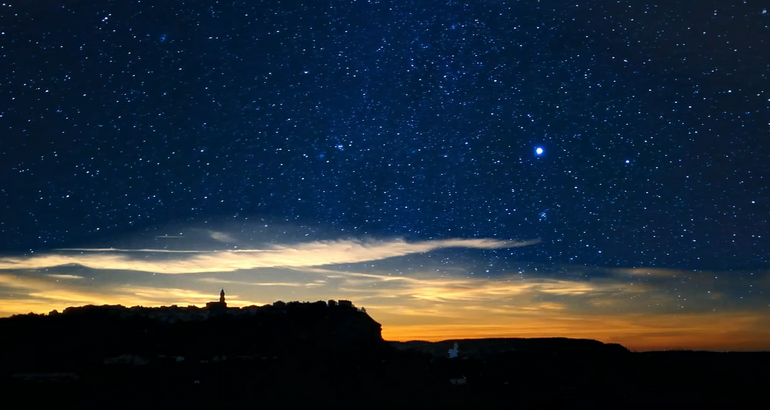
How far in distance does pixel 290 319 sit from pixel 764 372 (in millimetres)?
35586

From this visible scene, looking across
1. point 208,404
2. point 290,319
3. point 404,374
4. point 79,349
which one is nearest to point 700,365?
point 404,374

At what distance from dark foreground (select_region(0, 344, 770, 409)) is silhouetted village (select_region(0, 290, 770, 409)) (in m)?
0.09

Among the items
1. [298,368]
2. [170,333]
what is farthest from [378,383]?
[170,333]

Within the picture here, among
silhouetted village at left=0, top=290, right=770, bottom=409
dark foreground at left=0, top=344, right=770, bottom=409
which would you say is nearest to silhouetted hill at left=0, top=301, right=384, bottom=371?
silhouetted village at left=0, top=290, right=770, bottom=409

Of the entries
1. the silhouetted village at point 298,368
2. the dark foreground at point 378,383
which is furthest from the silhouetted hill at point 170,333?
the dark foreground at point 378,383

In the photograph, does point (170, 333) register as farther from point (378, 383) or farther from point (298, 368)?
point (378, 383)

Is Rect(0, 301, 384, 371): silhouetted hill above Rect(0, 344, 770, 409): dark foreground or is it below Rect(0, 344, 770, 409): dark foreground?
above

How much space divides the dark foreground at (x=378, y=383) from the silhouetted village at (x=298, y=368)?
0.28ft

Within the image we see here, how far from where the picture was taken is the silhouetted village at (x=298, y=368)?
86.2 ft

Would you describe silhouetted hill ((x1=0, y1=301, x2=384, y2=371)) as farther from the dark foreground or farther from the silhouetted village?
the dark foreground

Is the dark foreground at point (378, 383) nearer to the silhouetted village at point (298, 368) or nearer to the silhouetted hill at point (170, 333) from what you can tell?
the silhouetted village at point (298, 368)

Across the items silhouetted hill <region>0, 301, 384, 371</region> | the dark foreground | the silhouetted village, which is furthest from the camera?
silhouetted hill <region>0, 301, 384, 371</region>

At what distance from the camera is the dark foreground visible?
82.3ft

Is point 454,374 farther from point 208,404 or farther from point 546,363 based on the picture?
point 208,404
